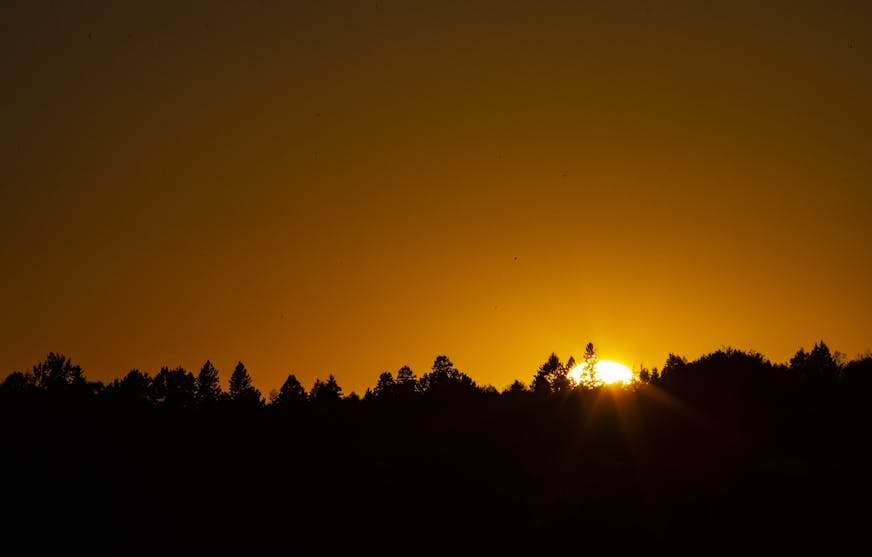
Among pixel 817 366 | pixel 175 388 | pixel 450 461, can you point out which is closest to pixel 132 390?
pixel 175 388

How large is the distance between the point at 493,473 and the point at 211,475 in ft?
130

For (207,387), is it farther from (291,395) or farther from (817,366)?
(817,366)

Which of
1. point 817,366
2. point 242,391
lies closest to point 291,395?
point 242,391

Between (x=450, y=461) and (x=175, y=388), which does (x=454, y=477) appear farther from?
(x=175, y=388)

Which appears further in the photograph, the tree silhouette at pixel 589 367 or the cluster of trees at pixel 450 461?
the tree silhouette at pixel 589 367

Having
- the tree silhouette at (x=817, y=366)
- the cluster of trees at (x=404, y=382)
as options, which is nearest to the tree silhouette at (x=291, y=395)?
the cluster of trees at (x=404, y=382)

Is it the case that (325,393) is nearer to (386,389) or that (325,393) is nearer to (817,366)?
(386,389)

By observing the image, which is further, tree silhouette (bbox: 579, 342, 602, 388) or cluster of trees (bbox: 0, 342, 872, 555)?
tree silhouette (bbox: 579, 342, 602, 388)

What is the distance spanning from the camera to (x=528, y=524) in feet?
425

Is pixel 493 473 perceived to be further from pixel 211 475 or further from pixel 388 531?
pixel 211 475

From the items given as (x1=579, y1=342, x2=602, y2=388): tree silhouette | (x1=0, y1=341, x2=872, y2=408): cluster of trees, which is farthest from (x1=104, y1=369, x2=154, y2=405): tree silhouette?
(x1=579, y1=342, x2=602, y2=388): tree silhouette

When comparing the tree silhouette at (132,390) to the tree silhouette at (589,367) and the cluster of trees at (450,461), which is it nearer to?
the cluster of trees at (450,461)

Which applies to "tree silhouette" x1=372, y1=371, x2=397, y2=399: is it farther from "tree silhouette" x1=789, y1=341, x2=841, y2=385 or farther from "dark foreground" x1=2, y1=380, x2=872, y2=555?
"tree silhouette" x1=789, y1=341, x2=841, y2=385

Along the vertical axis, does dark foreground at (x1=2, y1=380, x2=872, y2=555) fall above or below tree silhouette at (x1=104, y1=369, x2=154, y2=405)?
below
